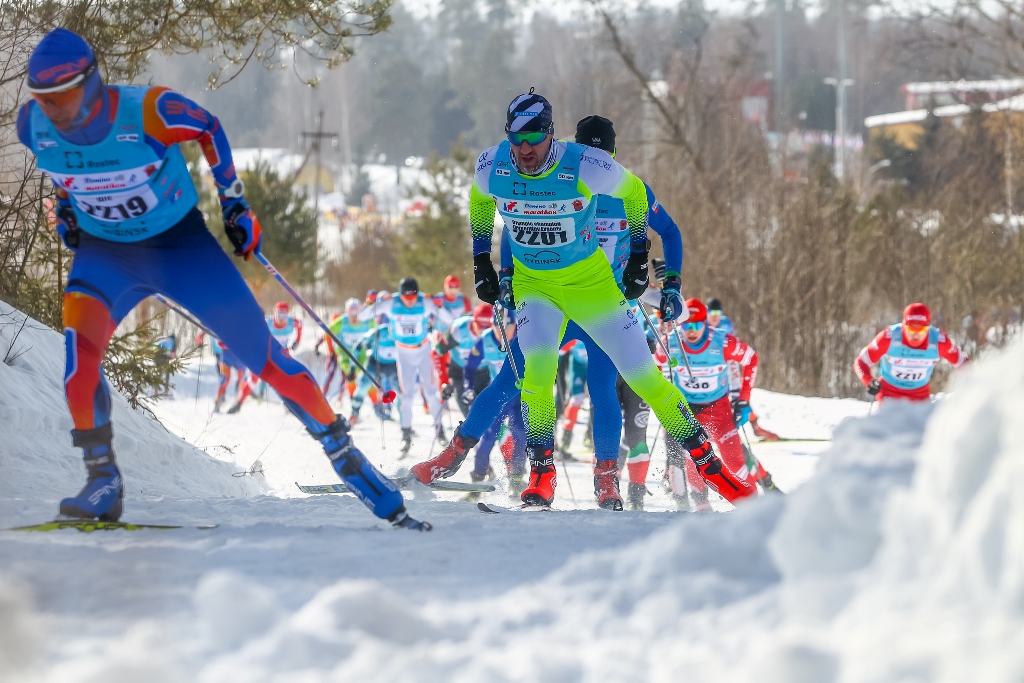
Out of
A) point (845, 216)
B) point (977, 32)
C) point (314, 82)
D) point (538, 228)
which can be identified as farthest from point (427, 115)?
point (538, 228)

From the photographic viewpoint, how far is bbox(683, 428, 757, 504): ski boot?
493 centimetres

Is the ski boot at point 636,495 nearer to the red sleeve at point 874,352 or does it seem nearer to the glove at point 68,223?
the red sleeve at point 874,352

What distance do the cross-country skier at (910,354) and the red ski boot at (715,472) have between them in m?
4.59

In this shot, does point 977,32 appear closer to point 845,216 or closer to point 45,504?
point 845,216

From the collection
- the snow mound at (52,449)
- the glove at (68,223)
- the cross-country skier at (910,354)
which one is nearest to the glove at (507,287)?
the snow mound at (52,449)

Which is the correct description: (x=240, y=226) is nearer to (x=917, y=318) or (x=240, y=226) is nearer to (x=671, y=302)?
(x=671, y=302)

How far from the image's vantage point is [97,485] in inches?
153

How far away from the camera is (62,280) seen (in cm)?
864

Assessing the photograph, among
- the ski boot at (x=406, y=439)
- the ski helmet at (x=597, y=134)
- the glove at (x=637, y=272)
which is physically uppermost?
the ski helmet at (x=597, y=134)

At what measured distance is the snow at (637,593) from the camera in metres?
2.06

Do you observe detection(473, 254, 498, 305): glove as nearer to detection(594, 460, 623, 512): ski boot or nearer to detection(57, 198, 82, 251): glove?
detection(594, 460, 623, 512): ski boot

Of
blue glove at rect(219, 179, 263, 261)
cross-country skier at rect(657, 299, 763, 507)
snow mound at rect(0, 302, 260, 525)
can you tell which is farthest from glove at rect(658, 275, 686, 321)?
snow mound at rect(0, 302, 260, 525)

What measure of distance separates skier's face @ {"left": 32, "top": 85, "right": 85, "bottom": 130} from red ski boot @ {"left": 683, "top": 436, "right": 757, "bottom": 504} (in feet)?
9.76

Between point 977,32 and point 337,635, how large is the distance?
18.2 meters
